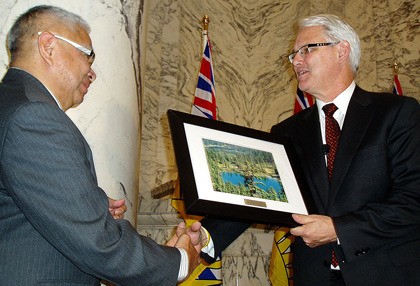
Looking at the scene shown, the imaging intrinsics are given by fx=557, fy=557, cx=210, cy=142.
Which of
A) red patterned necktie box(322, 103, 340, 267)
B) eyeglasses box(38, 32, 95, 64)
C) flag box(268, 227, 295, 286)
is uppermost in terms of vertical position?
eyeglasses box(38, 32, 95, 64)

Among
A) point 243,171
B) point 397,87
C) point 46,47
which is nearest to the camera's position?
point 46,47

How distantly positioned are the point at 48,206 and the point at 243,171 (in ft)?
3.77

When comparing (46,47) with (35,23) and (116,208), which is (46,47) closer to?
(35,23)

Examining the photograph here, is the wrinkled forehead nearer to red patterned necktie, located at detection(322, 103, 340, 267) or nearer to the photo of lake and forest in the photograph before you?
red patterned necktie, located at detection(322, 103, 340, 267)

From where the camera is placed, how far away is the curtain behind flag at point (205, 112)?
4883 mm

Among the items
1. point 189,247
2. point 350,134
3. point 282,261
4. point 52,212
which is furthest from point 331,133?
point 282,261

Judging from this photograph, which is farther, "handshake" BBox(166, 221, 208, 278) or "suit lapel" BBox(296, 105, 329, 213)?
"suit lapel" BBox(296, 105, 329, 213)

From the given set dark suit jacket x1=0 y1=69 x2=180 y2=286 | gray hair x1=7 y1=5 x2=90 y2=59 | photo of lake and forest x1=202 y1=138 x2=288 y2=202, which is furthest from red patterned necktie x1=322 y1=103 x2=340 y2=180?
gray hair x1=7 y1=5 x2=90 y2=59

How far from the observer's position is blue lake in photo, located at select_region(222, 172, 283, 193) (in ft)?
9.10

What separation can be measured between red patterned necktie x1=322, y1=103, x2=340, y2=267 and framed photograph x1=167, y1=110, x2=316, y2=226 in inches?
7.0

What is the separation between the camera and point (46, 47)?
2.53 metres

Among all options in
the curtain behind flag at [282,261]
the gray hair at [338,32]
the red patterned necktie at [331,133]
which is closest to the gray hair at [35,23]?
the red patterned necktie at [331,133]

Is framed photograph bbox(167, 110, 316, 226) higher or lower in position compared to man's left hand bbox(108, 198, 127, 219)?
higher

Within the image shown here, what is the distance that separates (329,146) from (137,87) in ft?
4.43
